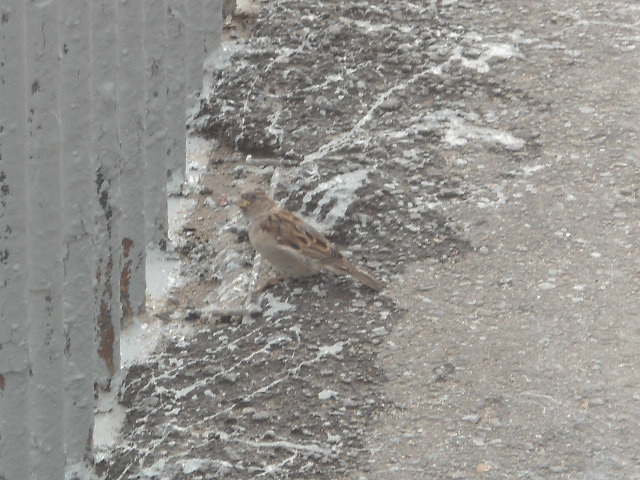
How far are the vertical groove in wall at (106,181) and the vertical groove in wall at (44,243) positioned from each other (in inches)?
13.4

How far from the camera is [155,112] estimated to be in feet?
15.1

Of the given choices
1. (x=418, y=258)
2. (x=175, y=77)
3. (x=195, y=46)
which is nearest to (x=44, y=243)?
(x=175, y=77)

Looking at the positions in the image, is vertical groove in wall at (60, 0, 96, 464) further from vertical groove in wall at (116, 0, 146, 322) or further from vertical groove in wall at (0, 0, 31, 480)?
vertical groove in wall at (116, 0, 146, 322)

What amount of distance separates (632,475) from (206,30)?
334cm

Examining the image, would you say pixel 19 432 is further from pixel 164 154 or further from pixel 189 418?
pixel 164 154

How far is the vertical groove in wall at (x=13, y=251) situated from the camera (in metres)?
3.09

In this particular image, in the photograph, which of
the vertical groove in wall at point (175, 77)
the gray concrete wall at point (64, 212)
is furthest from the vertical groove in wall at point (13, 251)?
the vertical groove in wall at point (175, 77)

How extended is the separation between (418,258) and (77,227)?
1.70 metres

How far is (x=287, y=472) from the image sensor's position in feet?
12.1

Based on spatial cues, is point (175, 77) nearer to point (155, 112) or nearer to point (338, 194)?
point (155, 112)

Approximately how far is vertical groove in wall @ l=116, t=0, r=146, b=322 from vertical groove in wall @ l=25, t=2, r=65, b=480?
0.70 meters

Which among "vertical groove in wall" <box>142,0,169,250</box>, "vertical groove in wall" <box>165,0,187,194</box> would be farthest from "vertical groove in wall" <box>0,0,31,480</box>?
"vertical groove in wall" <box>165,0,187,194</box>

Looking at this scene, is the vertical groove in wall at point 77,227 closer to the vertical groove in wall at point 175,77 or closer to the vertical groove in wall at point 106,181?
the vertical groove in wall at point 106,181

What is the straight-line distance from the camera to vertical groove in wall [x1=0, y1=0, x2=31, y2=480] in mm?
3094
